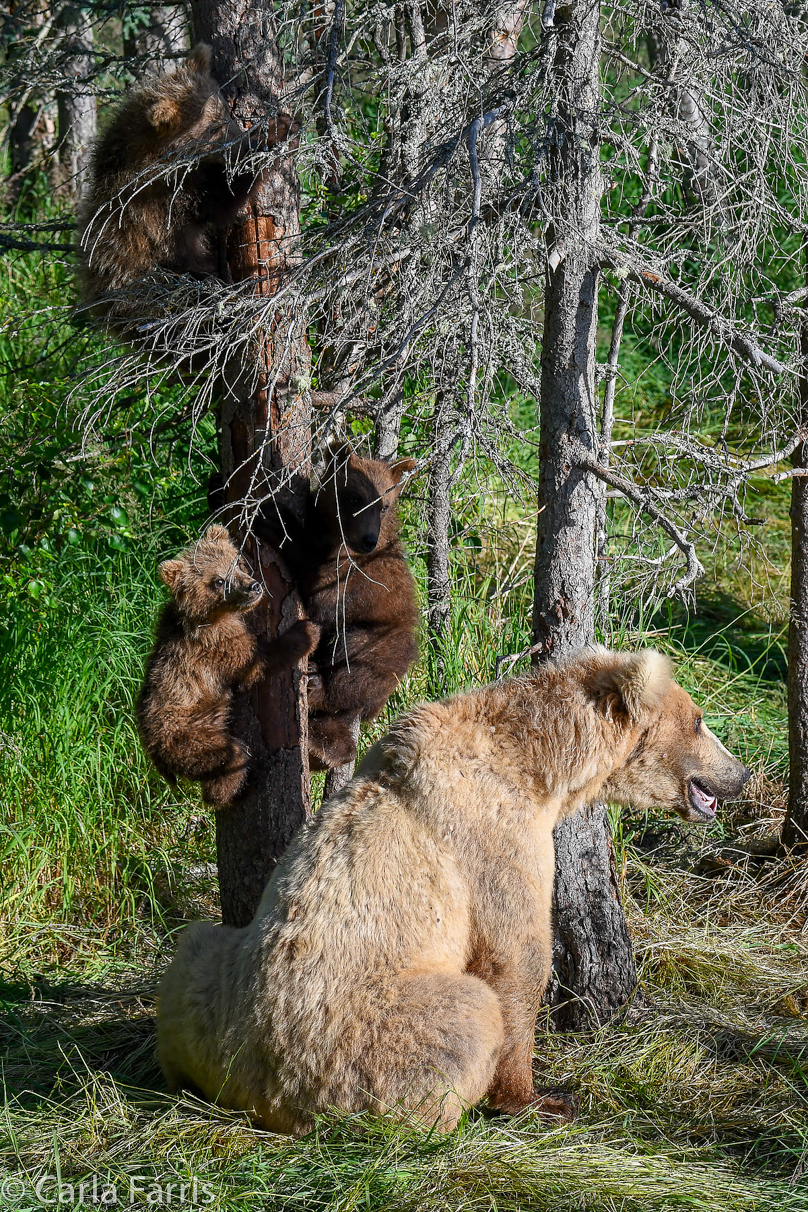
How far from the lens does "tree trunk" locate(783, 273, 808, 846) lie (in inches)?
221

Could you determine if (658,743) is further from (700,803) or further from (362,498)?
(362,498)

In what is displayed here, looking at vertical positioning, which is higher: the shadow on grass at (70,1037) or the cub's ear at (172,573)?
the cub's ear at (172,573)

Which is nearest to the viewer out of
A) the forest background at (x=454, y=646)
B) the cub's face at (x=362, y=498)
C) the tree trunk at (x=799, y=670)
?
the forest background at (x=454, y=646)

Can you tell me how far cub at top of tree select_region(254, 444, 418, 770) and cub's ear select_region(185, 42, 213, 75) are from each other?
5.44ft

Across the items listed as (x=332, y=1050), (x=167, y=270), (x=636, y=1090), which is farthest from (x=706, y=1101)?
(x=167, y=270)

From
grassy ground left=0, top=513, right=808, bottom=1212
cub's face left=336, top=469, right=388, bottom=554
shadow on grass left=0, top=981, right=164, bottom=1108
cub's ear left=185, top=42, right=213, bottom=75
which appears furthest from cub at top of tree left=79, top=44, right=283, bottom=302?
shadow on grass left=0, top=981, right=164, bottom=1108

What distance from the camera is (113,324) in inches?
187

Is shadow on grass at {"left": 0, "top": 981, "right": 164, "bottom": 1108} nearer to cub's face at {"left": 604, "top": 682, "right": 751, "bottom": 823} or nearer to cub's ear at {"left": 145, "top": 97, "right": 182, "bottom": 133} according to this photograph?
cub's face at {"left": 604, "top": 682, "right": 751, "bottom": 823}

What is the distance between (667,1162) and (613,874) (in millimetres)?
1396

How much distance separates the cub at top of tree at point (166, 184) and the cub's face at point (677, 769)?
100 inches

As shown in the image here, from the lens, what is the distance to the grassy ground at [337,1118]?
3273mm

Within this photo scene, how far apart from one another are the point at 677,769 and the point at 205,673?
1.89 m

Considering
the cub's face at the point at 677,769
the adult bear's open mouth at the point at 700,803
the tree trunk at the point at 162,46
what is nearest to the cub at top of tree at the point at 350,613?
the cub's face at the point at 677,769
